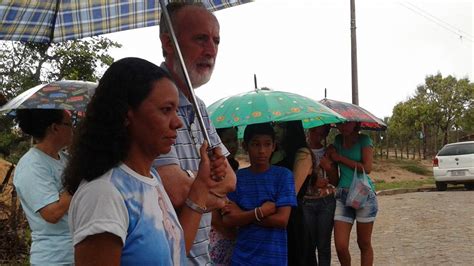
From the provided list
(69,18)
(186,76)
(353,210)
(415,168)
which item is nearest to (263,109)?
(69,18)

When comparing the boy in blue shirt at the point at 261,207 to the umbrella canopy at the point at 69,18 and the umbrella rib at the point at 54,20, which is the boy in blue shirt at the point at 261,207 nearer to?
the umbrella canopy at the point at 69,18

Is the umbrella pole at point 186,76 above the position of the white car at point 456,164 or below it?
above

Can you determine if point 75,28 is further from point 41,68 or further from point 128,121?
point 41,68

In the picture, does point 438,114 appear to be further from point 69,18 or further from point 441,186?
point 69,18

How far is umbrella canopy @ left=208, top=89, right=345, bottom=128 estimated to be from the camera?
344 centimetres

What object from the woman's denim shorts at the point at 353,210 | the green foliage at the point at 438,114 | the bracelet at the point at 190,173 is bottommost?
the woman's denim shorts at the point at 353,210

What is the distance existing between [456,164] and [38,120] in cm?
1547

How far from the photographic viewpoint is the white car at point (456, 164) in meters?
16.2

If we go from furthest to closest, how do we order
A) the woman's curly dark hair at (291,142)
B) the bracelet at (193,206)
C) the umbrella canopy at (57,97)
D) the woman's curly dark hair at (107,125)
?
1. the woman's curly dark hair at (291,142)
2. the umbrella canopy at (57,97)
3. the bracelet at (193,206)
4. the woman's curly dark hair at (107,125)

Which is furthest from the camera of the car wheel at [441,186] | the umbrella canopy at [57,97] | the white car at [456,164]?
the car wheel at [441,186]

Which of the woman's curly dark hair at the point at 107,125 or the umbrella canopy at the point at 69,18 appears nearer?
the woman's curly dark hair at the point at 107,125

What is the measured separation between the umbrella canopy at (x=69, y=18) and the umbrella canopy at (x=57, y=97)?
0.60 meters

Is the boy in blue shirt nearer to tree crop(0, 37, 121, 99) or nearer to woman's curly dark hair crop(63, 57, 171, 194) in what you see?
woman's curly dark hair crop(63, 57, 171, 194)

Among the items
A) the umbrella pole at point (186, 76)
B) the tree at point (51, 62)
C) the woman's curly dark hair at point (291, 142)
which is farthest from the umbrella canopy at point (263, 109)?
the tree at point (51, 62)
